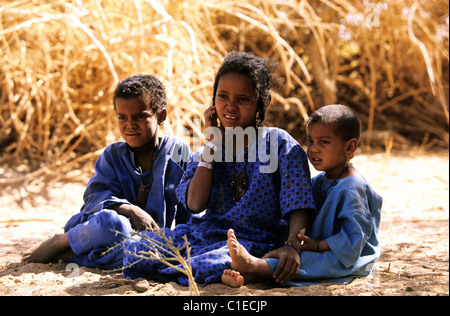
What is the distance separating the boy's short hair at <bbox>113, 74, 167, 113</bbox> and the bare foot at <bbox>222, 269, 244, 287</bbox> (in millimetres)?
945

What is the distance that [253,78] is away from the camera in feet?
6.73

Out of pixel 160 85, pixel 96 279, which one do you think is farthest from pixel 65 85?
pixel 96 279

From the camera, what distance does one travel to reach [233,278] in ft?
5.99

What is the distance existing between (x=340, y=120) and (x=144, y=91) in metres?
0.93

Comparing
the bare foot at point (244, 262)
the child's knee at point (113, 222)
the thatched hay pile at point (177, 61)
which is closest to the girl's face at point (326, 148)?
the bare foot at point (244, 262)

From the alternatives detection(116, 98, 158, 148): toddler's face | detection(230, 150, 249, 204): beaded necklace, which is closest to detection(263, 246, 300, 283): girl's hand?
detection(230, 150, 249, 204): beaded necklace

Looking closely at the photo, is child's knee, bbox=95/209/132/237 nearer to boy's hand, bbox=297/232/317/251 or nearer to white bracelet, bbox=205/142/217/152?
white bracelet, bbox=205/142/217/152

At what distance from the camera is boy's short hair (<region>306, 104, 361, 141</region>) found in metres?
2.03

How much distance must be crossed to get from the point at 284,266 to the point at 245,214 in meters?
0.29

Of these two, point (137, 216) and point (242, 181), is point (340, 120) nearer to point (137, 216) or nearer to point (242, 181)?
point (242, 181)

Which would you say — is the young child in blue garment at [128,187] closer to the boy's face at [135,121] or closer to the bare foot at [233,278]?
the boy's face at [135,121]

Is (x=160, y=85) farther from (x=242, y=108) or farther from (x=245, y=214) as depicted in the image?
(x=245, y=214)

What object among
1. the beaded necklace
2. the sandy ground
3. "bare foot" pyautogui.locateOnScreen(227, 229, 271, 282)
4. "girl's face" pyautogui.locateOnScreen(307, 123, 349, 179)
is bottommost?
the sandy ground
